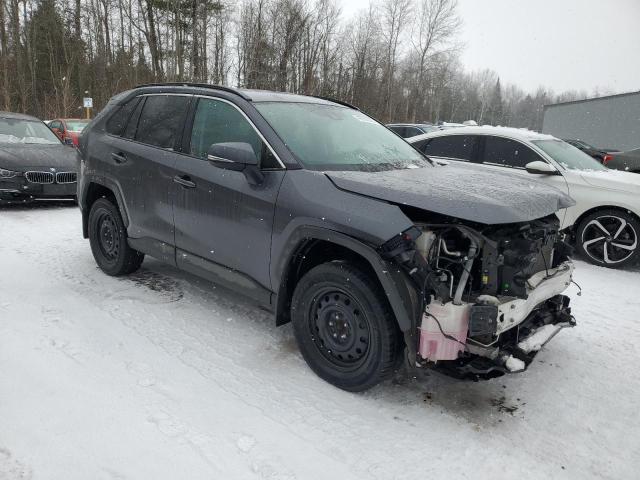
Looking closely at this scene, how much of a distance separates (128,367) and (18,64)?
3257cm

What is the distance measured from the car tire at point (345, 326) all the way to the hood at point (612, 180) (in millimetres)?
4820

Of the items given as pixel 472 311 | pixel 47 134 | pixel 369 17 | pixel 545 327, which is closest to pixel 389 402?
pixel 472 311

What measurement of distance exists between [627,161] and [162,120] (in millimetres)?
12205

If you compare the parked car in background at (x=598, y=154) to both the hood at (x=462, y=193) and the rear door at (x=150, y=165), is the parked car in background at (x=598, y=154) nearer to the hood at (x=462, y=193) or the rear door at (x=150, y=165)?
the hood at (x=462, y=193)

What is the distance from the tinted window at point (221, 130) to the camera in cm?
343

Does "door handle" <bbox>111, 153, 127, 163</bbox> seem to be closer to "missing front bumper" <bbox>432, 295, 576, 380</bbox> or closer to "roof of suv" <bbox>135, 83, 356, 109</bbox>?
"roof of suv" <bbox>135, 83, 356, 109</bbox>

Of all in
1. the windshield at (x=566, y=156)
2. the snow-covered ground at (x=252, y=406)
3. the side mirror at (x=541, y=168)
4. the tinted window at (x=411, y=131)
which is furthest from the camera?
the tinted window at (x=411, y=131)

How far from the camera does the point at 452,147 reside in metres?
7.37

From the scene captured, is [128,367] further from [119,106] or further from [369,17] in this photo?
[369,17]

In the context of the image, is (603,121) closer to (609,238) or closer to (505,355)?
(609,238)

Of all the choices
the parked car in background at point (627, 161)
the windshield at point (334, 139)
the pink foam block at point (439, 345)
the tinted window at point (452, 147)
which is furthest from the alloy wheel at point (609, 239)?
the parked car in background at point (627, 161)

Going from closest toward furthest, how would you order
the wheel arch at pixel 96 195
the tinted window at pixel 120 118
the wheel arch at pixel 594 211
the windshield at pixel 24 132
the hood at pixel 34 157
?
the wheel arch at pixel 96 195, the tinted window at pixel 120 118, the wheel arch at pixel 594 211, the hood at pixel 34 157, the windshield at pixel 24 132

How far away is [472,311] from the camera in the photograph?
2.62 metres

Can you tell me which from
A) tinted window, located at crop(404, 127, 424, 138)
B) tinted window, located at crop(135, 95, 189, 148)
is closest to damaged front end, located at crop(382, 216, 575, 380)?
tinted window, located at crop(135, 95, 189, 148)
